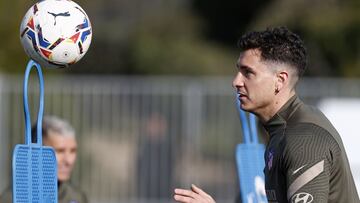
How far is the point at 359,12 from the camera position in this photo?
22.8 meters

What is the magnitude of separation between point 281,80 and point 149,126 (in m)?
10.6

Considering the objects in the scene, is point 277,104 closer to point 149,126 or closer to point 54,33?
point 54,33

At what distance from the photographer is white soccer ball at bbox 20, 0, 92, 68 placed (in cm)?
623

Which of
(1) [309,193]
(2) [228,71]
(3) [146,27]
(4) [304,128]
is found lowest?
(1) [309,193]

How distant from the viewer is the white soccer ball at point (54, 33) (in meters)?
6.23

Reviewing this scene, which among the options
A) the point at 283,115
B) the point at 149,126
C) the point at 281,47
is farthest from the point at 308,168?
the point at 149,126

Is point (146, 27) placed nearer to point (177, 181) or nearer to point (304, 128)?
point (177, 181)

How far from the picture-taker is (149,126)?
1616cm

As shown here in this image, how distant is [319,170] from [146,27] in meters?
26.3

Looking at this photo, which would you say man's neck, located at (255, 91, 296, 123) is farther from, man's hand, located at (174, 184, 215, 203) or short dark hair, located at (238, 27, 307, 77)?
man's hand, located at (174, 184, 215, 203)

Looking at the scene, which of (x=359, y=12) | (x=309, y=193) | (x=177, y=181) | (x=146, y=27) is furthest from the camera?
(x=146, y=27)

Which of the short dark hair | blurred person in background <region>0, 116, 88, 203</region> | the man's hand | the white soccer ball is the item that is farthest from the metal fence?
the man's hand

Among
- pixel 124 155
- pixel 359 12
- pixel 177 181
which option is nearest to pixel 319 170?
pixel 177 181

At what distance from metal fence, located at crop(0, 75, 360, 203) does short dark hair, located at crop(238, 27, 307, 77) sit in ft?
33.9
